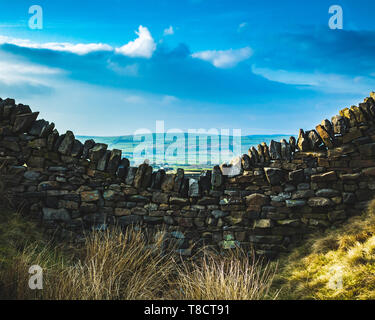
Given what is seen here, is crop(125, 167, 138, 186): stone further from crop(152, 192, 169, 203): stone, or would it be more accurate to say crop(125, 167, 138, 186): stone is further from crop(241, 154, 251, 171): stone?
crop(241, 154, 251, 171): stone

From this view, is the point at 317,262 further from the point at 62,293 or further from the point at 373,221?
the point at 62,293

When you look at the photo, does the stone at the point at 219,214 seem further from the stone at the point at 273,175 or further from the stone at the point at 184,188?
the stone at the point at 273,175

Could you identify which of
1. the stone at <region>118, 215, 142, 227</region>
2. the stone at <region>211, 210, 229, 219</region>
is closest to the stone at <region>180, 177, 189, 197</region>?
the stone at <region>211, 210, 229, 219</region>

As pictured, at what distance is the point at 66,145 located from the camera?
18.4 feet

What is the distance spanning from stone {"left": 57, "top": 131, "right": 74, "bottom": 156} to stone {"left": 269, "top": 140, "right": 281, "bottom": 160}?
3702 mm

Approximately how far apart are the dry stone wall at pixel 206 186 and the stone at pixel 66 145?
18mm

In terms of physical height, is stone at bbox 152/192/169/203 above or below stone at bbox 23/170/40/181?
below

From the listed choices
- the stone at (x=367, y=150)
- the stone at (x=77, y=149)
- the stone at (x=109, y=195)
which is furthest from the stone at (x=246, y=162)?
the stone at (x=77, y=149)

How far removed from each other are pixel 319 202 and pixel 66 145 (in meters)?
4.69

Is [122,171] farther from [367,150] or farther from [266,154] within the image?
[367,150]

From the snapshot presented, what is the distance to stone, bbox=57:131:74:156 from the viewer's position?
18.4 ft

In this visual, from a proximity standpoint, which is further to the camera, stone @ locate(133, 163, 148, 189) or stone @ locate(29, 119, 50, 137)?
stone @ locate(29, 119, 50, 137)

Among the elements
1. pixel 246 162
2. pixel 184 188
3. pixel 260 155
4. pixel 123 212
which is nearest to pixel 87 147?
pixel 123 212
